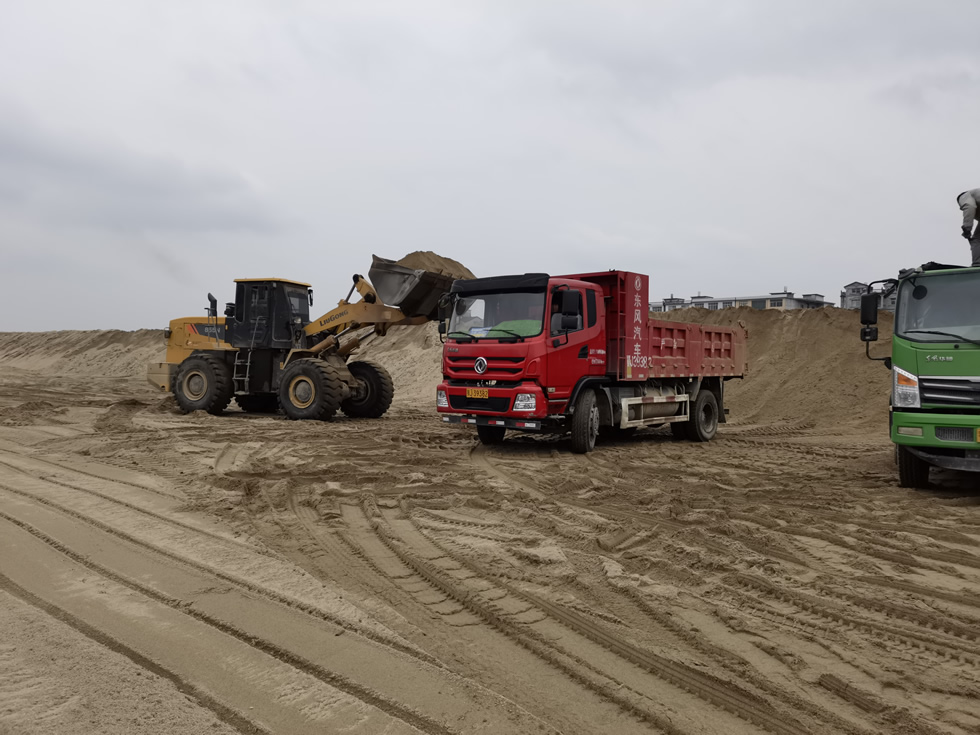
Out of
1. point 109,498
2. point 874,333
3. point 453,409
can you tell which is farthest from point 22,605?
point 874,333

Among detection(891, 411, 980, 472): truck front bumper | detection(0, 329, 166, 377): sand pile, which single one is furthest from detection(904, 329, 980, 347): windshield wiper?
detection(0, 329, 166, 377): sand pile

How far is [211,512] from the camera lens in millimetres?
7629

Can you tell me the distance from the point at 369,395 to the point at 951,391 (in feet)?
40.9

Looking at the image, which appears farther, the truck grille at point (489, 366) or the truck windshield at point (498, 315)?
the truck windshield at point (498, 315)

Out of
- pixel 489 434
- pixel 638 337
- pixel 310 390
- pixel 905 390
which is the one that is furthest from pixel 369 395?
pixel 905 390

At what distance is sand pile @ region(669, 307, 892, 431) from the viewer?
20891mm

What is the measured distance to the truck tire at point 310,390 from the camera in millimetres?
16453

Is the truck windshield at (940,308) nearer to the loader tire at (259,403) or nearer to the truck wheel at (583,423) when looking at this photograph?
the truck wheel at (583,423)

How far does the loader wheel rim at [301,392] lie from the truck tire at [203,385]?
6.61 ft

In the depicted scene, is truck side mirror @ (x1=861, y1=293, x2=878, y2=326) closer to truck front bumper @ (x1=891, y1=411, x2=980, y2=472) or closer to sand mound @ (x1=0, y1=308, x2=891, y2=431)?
truck front bumper @ (x1=891, y1=411, x2=980, y2=472)

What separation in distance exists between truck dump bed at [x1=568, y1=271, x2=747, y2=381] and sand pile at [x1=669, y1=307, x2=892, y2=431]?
23.5 feet

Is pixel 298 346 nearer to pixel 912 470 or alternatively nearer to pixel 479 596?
pixel 912 470

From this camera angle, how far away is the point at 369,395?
59.6 ft

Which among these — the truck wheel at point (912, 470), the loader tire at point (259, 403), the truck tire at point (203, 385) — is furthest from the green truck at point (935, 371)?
the loader tire at point (259, 403)
